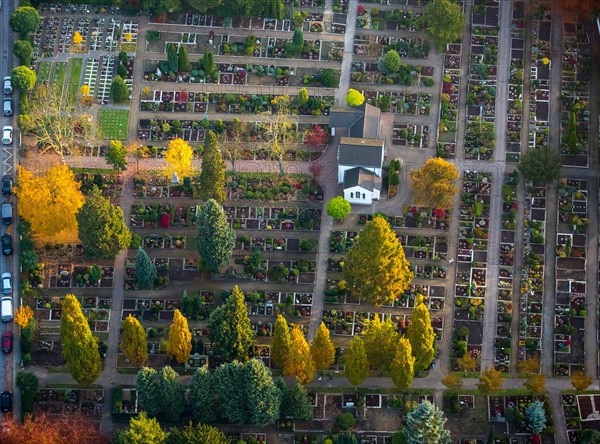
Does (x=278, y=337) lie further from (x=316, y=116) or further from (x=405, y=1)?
(x=405, y=1)

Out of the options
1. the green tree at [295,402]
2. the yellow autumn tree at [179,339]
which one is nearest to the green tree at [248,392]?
the green tree at [295,402]

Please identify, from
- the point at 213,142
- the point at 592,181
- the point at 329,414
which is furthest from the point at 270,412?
the point at 592,181

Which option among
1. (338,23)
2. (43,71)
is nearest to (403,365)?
(338,23)

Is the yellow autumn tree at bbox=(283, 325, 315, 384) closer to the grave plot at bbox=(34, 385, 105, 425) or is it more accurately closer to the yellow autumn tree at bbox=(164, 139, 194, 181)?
the grave plot at bbox=(34, 385, 105, 425)

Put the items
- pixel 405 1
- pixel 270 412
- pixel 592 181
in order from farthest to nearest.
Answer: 1. pixel 405 1
2. pixel 592 181
3. pixel 270 412

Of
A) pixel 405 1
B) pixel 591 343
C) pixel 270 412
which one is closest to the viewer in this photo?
pixel 270 412

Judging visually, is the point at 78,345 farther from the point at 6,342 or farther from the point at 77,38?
the point at 77,38

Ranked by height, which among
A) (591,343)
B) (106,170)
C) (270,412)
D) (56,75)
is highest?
(56,75)

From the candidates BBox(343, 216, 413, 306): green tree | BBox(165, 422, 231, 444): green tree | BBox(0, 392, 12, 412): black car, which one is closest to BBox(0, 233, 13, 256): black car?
BBox(0, 392, 12, 412): black car
